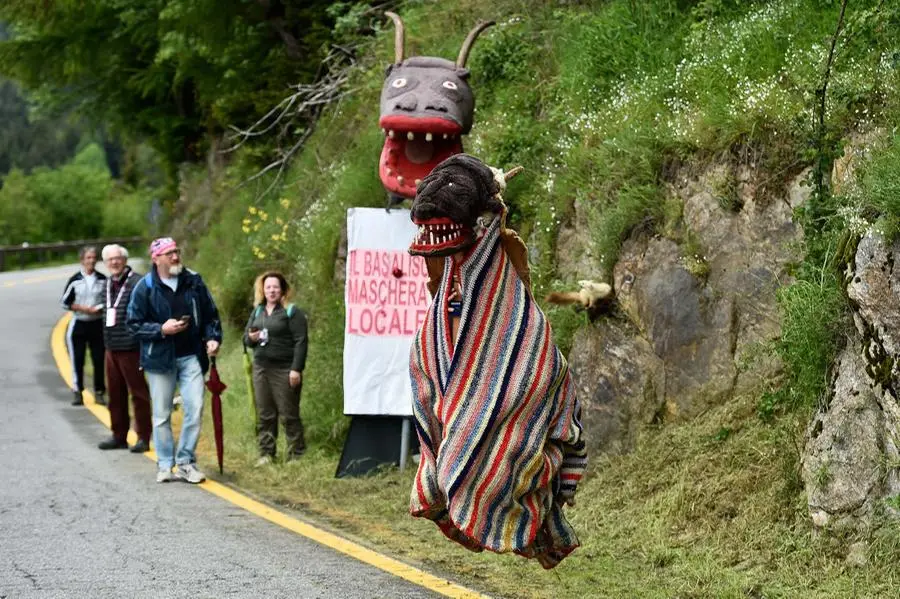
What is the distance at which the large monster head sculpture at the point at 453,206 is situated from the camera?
5.96m

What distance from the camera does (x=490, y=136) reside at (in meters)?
11.9

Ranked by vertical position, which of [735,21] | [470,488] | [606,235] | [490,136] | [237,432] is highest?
[735,21]

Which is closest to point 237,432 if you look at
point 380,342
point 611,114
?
point 380,342

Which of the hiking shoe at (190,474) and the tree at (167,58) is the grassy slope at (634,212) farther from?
the tree at (167,58)

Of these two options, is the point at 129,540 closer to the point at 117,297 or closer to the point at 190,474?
the point at 190,474

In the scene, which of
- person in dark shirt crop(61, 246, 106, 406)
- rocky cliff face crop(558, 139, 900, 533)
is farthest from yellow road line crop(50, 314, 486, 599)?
person in dark shirt crop(61, 246, 106, 406)

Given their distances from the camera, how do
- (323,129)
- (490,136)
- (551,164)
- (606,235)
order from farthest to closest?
(323,129) → (490,136) → (551,164) → (606,235)

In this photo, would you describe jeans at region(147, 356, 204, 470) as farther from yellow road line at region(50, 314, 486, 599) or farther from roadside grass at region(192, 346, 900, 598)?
roadside grass at region(192, 346, 900, 598)

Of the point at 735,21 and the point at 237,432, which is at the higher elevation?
the point at 735,21

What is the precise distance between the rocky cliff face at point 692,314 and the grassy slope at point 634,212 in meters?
0.17

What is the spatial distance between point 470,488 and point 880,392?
2218 millimetres

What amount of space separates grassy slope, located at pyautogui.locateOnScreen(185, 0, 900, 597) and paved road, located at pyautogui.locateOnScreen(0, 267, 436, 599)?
0.65m

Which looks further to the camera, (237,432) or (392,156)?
(237,432)

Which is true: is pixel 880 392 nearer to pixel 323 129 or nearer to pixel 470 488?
pixel 470 488
